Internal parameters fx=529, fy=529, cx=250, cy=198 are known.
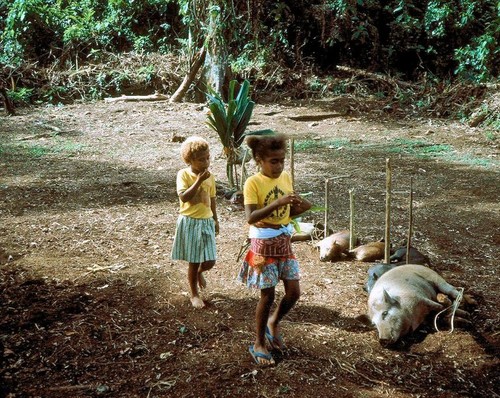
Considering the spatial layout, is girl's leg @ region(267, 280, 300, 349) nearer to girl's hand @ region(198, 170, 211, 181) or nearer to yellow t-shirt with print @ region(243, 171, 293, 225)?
yellow t-shirt with print @ region(243, 171, 293, 225)

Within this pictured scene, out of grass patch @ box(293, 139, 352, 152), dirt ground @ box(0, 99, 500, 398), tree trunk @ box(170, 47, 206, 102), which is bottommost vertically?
dirt ground @ box(0, 99, 500, 398)

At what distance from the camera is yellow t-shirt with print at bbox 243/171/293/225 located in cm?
268

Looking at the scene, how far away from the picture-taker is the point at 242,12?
41.5 feet

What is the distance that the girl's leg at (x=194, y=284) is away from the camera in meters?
3.40

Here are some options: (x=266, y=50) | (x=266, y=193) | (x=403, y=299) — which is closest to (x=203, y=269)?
(x=266, y=193)

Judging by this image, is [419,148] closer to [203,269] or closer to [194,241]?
[203,269]

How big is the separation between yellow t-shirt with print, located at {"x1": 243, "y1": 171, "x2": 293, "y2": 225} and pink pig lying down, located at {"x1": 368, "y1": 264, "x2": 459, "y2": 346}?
0.98m

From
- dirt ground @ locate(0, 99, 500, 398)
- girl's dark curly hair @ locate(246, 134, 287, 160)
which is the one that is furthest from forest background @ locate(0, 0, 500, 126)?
girl's dark curly hair @ locate(246, 134, 287, 160)

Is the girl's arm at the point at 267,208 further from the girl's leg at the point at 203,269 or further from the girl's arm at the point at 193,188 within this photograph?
the girl's leg at the point at 203,269

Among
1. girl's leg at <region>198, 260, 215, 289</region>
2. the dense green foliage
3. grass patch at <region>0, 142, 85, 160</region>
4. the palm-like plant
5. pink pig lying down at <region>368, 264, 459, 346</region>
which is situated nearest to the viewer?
pink pig lying down at <region>368, 264, 459, 346</region>

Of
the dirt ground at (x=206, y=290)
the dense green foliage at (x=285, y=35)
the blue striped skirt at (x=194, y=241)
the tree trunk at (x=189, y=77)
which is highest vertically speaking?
the dense green foliage at (x=285, y=35)

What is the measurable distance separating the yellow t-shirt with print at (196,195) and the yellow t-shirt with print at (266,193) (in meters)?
0.69

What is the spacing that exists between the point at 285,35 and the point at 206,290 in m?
11.4

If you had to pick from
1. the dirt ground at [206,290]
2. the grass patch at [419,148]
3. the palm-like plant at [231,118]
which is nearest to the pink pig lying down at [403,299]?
the dirt ground at [206,290]
